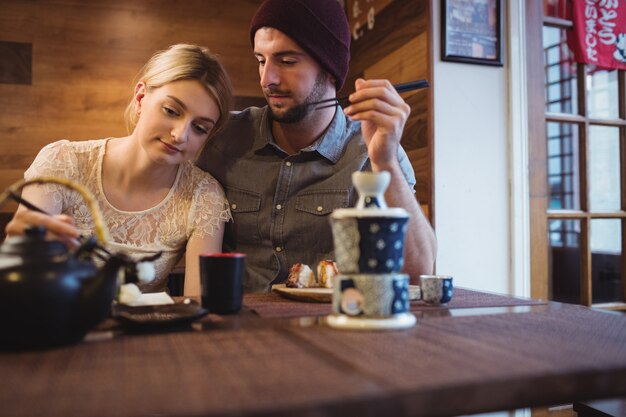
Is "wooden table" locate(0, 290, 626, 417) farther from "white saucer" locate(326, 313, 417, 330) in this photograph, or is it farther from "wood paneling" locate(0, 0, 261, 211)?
"wood paneling" locate(0, 0, 261, 211)

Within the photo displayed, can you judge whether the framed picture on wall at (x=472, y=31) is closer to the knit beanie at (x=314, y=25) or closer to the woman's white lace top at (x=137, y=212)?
the knit beanie at (x=314, y=25)

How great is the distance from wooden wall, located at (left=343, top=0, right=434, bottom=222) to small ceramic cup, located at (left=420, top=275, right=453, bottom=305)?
4.38 feet

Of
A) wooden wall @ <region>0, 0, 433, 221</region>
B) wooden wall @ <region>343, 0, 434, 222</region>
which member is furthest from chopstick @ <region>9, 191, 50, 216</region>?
wooden wall @ <region>0, 0, 433, 221</region>

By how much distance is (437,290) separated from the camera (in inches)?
42.4

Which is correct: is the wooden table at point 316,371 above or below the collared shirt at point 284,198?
below

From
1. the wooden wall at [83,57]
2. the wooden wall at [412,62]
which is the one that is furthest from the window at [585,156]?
the wooden wall at [83,57]

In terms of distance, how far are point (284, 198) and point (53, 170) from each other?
2.19 feet

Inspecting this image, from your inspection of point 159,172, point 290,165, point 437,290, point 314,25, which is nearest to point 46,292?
point 437,290

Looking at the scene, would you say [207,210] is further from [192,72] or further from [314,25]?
[314,25]

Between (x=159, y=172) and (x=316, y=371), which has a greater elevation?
(x=159, y=172)

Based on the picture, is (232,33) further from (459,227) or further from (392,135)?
(392,135)

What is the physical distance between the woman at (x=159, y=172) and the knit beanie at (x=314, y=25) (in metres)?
0.24

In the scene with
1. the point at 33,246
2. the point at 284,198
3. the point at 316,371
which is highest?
the point at 284,198

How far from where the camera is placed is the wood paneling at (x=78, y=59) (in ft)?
10.4
